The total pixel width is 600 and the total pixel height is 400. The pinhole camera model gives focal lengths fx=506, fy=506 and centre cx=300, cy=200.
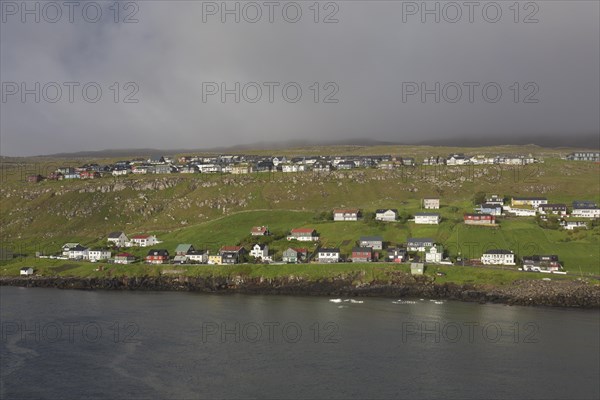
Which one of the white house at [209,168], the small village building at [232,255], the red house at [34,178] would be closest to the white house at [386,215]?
the small village building at [232,255]

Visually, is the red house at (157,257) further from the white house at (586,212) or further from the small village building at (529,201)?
the white house at (586,212)

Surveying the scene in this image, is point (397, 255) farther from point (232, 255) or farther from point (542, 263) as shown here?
point (232, 255)

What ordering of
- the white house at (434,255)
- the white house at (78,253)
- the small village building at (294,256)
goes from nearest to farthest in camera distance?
1. the white house at (434,255)
2. the small village building at (294,256)
3. the white house at (78,253)

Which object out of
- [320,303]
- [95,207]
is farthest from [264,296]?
[95,207]

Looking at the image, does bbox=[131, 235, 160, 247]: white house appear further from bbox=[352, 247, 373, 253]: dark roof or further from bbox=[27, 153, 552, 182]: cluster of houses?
bbox=[27, 153, 552, 182]: cluster of houses

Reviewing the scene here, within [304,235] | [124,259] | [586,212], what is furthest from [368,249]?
[586,212]
